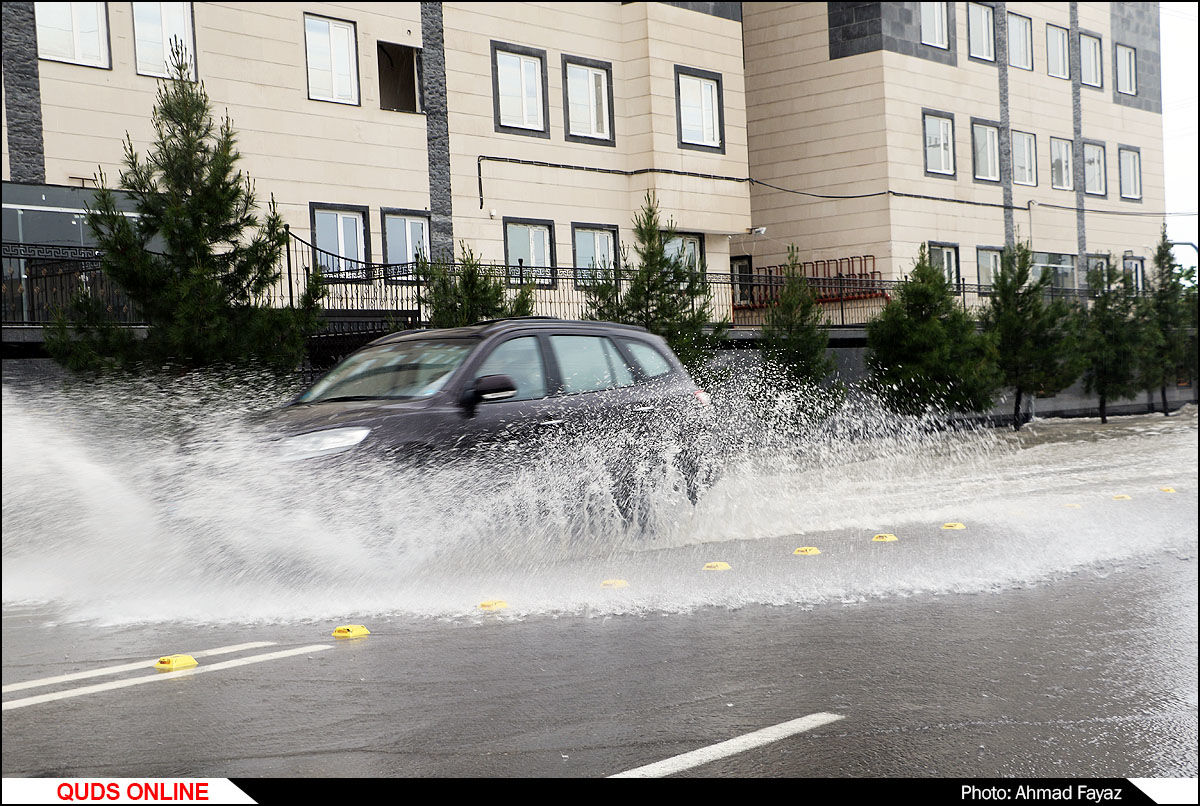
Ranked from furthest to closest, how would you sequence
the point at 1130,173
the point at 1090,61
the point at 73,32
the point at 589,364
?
the point at 1130,173, the point at 1090,61, the point at 73,32, the point at 589,364

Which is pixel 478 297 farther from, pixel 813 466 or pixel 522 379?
pixel 522 379

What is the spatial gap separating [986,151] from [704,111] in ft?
33.4

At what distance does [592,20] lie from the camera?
25500 millimetres

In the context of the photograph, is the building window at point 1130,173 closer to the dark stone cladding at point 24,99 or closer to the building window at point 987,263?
the building window at point 987,263

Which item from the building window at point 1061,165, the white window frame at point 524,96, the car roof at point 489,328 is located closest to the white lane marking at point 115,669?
the car roof at point 489,328

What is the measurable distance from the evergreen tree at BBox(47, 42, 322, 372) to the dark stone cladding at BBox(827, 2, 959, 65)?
1944cm

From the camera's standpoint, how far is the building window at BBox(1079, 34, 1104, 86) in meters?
36.6

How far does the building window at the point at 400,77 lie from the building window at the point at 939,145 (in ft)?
46.5

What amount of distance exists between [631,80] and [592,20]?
4.70 feet

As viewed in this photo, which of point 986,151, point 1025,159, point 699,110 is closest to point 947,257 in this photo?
point 986,151

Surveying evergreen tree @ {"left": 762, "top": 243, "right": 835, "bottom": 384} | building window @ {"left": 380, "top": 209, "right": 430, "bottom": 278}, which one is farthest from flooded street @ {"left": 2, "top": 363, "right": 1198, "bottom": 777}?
evergreen tree @ {"left": 762, "top": 243, "right": 835, "bottom": 384}

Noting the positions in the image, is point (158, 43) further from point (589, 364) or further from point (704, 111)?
point (589, 364)

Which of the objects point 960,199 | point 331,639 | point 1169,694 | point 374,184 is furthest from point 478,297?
point 960,199

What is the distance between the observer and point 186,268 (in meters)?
14.3
